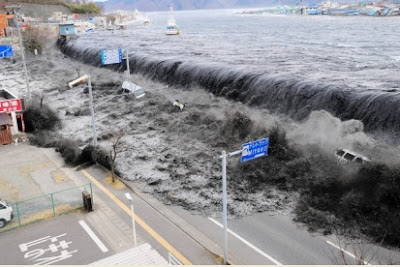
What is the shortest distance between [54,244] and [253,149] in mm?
10686

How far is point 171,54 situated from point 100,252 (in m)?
53.6

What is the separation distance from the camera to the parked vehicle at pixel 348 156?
85.1 feet

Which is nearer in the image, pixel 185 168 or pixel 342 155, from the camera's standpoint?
pixel 342 155

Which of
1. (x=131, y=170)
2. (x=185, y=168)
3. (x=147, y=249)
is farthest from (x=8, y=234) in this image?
(x=185, y=168)

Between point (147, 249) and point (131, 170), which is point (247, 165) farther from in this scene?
point (147, 249)

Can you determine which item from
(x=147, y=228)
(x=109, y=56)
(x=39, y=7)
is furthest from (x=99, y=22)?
(x=147, y=228)

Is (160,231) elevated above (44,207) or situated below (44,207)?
below

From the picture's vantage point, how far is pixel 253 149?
15.2 m

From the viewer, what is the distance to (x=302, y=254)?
738 inches

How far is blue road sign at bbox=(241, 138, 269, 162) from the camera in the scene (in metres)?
15.0

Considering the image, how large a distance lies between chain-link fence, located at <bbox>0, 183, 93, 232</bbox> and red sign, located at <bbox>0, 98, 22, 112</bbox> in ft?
42.0

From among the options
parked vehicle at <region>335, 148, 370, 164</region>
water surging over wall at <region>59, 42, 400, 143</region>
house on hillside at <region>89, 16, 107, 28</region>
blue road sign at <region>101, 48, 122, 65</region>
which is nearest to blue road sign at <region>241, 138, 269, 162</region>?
parked vehicle at <region>335, 148, 370, 164</region>

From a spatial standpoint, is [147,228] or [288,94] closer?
[147,228]

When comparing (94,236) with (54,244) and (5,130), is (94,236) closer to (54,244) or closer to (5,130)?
(54,244)
